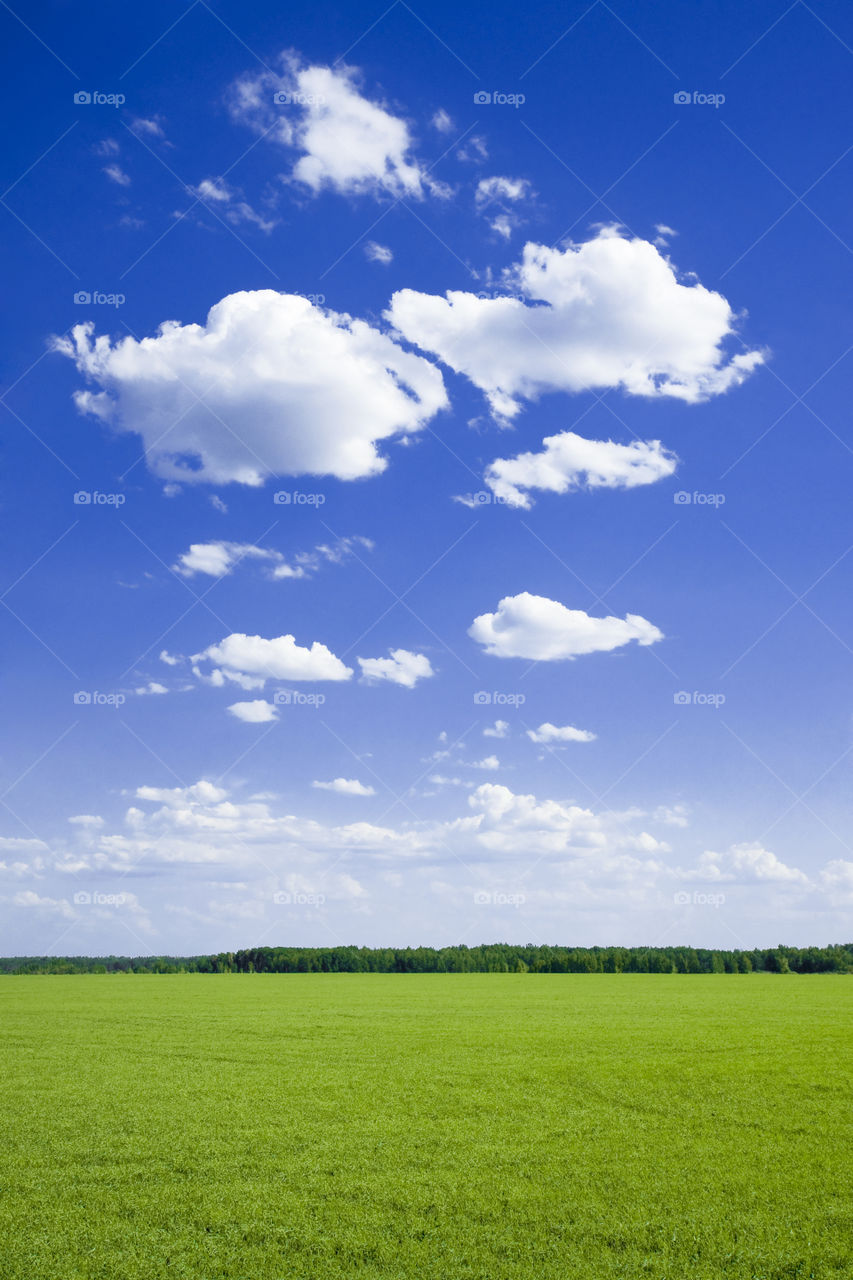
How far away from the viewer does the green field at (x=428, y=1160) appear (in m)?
8.79

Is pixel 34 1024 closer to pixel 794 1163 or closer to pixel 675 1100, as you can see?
pixel 675 1100

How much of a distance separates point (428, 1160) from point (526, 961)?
113875 millimetres

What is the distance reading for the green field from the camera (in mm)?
8789

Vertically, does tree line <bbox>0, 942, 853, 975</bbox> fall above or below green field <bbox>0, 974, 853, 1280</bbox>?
below

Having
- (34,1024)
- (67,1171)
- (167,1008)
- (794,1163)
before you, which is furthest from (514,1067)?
(167,1008)

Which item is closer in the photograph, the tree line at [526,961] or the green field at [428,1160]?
the green field at [428,1160]

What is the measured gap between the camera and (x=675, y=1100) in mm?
15711

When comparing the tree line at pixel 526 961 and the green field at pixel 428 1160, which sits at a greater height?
the green field at pixel 428 1160

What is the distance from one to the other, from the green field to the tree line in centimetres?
9625

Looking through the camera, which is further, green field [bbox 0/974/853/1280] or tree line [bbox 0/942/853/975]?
tree line [bbox 0/942/853/975]

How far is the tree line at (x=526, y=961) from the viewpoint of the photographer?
4432 inches

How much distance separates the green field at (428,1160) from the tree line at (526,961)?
9625 centimetres

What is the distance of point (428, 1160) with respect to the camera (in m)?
11.8

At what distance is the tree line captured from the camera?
113m
